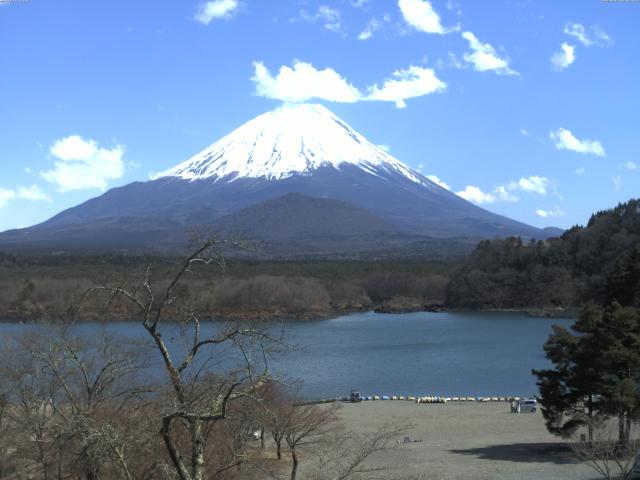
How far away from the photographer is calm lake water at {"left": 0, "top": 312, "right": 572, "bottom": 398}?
79.7 feet

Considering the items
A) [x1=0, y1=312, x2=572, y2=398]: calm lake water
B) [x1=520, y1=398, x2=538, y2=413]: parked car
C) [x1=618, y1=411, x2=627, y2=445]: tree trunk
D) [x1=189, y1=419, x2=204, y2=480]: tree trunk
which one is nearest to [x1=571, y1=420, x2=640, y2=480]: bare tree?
[x1=618, y1=411, x2=627, y2=445]: tree trunk

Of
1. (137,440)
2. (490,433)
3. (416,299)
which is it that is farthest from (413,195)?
(137,440)

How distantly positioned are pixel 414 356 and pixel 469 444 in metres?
16.0

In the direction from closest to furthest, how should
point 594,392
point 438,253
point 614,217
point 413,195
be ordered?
point 594,392 → point 614,217 → point 438,253 → point 413,195

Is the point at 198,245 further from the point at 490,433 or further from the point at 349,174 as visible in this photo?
the point at 349,174

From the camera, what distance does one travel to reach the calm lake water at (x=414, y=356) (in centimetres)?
2430

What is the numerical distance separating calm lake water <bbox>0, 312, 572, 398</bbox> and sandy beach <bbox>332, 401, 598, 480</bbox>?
247 centimetres

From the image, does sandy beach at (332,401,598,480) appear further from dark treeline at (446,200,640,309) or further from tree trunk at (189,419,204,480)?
dark treeline at (446,200,640,309)

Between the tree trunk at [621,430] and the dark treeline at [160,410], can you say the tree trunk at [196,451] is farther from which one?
the tree trunk at [621,430]

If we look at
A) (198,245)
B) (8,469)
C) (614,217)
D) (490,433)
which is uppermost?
(614,217)

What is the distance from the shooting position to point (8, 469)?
882 centimetres

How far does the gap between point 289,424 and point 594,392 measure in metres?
4.87

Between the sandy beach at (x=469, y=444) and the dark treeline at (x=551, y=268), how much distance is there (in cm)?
3414

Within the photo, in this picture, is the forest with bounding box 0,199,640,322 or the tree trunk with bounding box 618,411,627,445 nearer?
the tree trunk with bounding box 618,411,627,445
